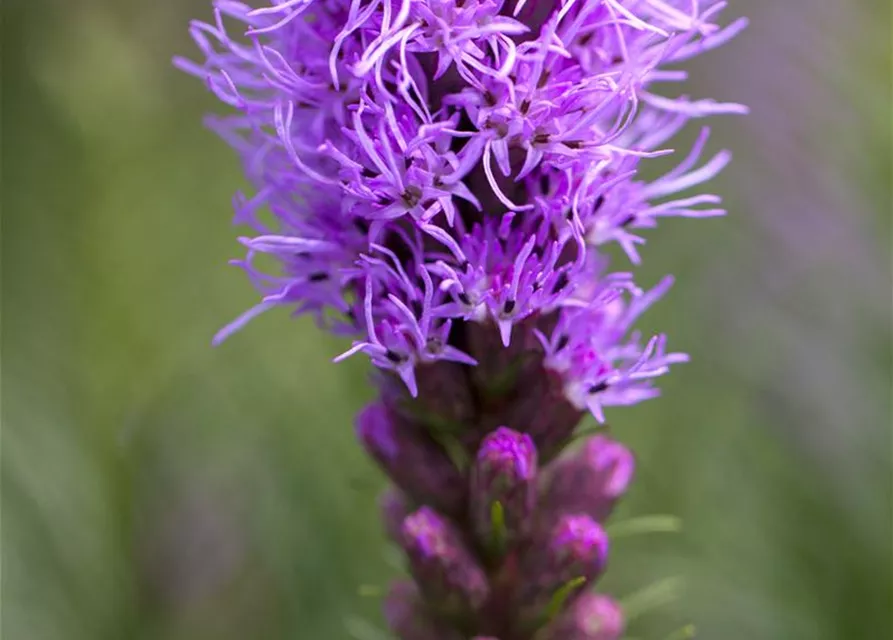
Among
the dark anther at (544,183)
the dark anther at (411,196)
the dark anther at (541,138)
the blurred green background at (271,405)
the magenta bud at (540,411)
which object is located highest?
the dark anther at (541,138)

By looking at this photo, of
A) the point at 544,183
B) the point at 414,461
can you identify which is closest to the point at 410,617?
the point at 414,461

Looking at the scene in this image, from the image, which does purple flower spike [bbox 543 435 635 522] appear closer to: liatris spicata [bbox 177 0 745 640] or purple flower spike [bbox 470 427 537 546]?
liatris spicata [bbox 177 0 745 640]

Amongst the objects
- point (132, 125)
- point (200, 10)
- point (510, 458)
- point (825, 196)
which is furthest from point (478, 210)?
point (200, 10)

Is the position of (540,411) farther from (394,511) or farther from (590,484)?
(394,511)

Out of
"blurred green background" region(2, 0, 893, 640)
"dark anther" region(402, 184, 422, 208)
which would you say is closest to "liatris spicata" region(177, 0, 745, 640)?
"dark anther" region(402, 184, 422, 208)

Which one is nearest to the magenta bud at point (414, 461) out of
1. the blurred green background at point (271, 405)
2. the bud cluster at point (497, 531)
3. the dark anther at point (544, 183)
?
the bud cluster at point (497, 531)

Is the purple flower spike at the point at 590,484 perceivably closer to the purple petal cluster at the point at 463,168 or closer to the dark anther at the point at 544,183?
the purple petal cluster at the point at 463,168
